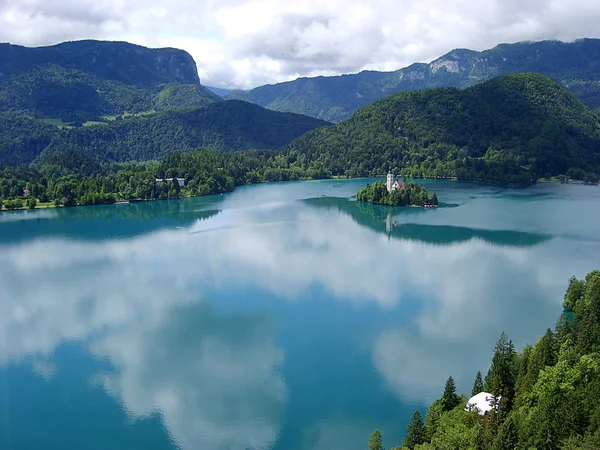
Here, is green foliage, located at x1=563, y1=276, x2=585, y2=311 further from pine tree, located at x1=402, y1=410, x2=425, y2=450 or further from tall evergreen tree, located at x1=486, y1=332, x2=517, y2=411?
pine tree, located at x1=402, y1=410, x2=425, y2=450

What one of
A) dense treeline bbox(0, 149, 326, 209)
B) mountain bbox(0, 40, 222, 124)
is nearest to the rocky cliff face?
mountain bbox(0, 40, 222, 124)

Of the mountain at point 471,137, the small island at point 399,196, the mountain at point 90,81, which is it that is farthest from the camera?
the mountain at point 90,81

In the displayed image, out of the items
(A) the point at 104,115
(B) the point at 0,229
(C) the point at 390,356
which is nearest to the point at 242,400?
(C) the point at 390,356

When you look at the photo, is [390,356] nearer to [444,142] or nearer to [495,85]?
[444,142]

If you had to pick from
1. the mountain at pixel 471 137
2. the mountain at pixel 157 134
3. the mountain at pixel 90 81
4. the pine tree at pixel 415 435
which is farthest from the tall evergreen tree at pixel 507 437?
the mountain at pixel 90 81

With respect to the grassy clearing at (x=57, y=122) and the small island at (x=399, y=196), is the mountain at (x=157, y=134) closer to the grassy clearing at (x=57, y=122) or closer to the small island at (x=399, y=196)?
the grassy clearing at (x=57, y=122)
